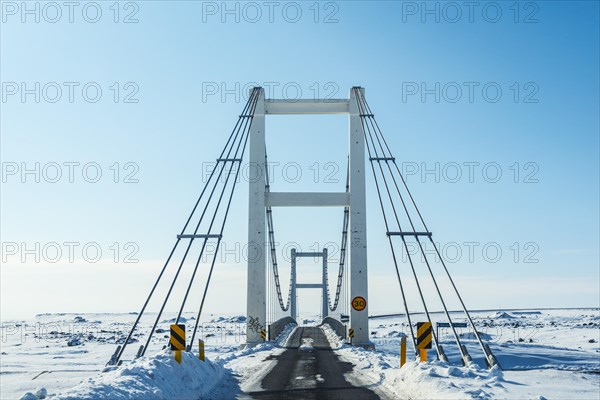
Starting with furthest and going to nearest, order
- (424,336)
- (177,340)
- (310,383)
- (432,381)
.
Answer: (424,336), (310,383), (177,340), (432,381)

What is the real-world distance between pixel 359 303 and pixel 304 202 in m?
5.43

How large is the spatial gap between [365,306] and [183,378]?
15653 millimetres

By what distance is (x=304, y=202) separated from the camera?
90.6 feet

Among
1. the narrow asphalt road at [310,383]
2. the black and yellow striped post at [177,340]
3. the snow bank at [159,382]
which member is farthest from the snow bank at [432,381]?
the black and yellow striped post at [177,340]

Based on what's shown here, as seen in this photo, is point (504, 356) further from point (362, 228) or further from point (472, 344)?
point (362, 228)

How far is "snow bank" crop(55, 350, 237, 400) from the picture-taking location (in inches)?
334

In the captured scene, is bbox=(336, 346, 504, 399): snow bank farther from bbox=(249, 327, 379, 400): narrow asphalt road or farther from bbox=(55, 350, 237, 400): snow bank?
bbox=(55, 350, 237, 400): snow bank

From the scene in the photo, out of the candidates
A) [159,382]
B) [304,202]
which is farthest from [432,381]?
[304,202]

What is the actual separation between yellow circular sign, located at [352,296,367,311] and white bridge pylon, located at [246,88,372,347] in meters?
0.15

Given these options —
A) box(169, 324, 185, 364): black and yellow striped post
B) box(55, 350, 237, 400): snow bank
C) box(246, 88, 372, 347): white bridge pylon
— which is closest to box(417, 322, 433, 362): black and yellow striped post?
box(55, 350, 237, 400): snow bank

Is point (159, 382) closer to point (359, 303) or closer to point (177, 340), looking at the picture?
point (177, 340)

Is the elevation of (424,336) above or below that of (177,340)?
below

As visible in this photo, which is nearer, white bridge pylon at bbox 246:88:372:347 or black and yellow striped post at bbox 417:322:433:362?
black and yellow striped post at bbox 417:322:433:362

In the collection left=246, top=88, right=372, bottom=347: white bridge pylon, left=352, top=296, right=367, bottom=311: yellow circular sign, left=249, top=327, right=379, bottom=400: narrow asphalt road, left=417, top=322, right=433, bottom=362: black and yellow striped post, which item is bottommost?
left=249, top=327, right=379, bottom=400: narrow asphalt road
